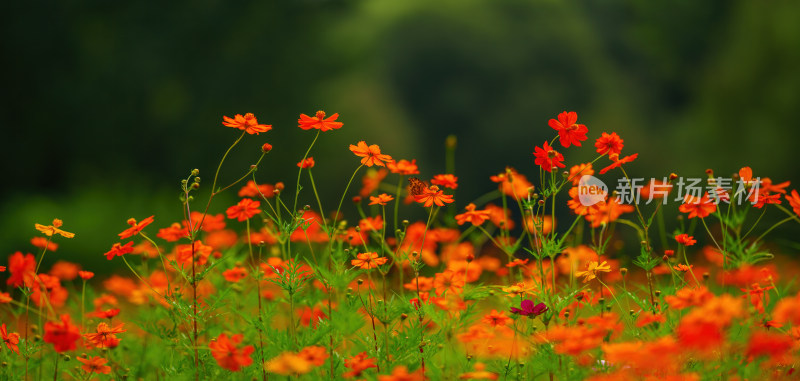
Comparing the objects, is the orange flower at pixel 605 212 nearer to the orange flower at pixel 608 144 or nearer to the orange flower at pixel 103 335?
the orange flower at pixel 608 144

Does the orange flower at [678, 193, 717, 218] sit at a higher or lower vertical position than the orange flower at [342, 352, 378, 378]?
higher

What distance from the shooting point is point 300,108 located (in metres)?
8.82

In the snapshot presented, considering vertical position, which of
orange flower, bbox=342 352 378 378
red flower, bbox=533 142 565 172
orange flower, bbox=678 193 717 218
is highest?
red flower, bbox=533 142 565 172

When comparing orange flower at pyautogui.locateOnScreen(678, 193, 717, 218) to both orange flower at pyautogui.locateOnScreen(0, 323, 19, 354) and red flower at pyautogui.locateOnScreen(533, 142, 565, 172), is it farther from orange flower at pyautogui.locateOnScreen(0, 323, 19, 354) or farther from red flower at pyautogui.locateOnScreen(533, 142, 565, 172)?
orange flower at pyautogui.locateOnScreen(0, 323, 19, 354)

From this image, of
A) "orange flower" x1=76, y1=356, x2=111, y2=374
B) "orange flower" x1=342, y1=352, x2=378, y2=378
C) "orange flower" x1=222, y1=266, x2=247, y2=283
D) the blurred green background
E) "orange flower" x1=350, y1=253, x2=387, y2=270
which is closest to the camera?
"orange flower" x1=342, y1=352, x2=378, y2=378

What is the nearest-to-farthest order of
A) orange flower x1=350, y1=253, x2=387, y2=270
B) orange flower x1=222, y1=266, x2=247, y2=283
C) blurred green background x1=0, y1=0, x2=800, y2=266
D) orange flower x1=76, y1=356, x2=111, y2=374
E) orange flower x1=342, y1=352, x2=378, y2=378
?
orange flower x1=342, y1=352, x2=378, y2=378
orange flower x1=350, y1=253, x2=387, y2=270
orange flower x1=76, y1=356, x2=111, y2=374
orange flower x1=222, y1=266, x2=247, y2=283
blurred green background x1=0, y1=0, x2=800, y2=266

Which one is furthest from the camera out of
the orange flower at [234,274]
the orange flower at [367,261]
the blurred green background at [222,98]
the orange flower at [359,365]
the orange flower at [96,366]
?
the blurred green background at [222,98]

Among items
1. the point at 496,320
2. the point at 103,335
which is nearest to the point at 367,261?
the point at 496,320

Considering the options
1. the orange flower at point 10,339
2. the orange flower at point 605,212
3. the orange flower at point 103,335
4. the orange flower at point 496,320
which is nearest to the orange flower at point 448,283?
the orange flower at point 496,320

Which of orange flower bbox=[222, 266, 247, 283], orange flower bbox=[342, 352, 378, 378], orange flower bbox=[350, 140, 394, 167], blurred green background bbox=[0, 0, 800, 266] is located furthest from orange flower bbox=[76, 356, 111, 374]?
blurred green background bbox=[0, 0, 800, 266]

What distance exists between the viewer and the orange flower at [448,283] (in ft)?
5.04

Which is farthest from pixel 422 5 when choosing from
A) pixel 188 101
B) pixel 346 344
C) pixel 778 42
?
pixel 346 344

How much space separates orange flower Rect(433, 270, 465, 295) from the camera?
5.04 feet

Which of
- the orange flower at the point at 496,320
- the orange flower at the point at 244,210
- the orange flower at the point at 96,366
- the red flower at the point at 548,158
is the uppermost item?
the red flower at the point at 548,158
